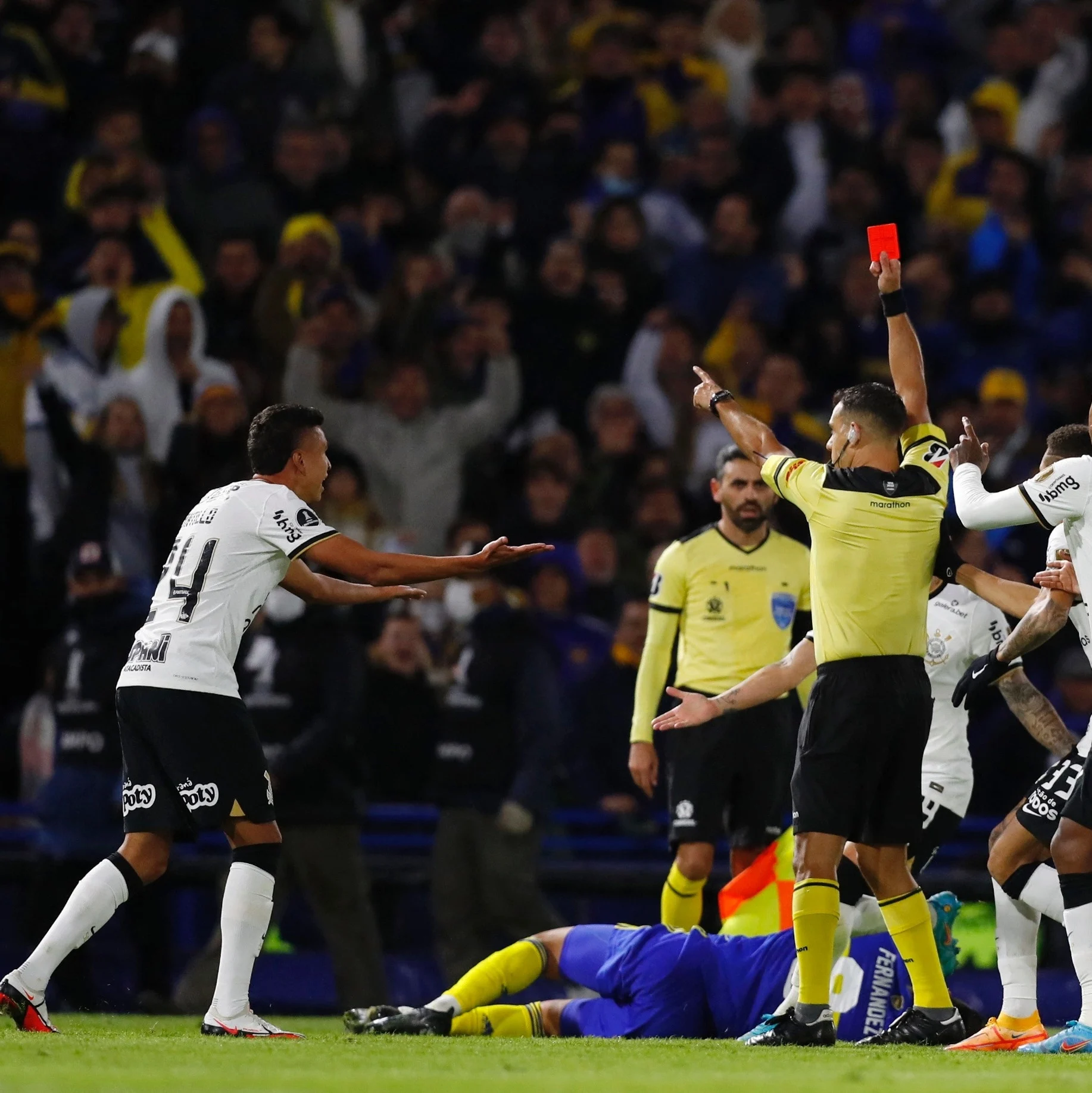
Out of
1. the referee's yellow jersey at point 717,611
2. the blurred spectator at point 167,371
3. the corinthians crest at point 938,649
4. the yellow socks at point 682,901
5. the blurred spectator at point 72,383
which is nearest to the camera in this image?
the corinthians crest at point 938,649

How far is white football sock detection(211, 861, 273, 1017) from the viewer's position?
743 centimetres

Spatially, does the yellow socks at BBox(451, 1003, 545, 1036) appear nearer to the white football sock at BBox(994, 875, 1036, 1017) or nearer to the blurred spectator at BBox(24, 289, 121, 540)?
the white football sock at BBox(994, 875, 1036, 1017)

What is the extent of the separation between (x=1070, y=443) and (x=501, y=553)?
2.24 meters

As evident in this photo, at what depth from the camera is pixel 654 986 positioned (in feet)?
26.0

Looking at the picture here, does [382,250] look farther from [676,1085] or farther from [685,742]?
[676,1085]

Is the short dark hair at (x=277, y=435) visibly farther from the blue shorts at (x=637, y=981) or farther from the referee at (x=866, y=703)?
the blue shorts at (x=637, y=981)

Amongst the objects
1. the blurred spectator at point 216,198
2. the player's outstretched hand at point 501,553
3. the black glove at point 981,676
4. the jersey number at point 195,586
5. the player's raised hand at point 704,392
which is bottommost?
the black glove at point 981,676

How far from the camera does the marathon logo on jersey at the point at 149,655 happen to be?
7645 mm

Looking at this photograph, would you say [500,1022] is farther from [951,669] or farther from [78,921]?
[951,669]

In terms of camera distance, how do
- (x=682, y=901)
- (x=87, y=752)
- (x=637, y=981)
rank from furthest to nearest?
1. (x=87, y=752)
2. (x=682, y=901)
3. (x=637, y=981)

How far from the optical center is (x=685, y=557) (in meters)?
10.1

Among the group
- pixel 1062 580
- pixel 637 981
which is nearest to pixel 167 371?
pixel 637 981

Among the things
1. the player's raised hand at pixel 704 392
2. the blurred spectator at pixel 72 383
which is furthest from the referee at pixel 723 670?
the blurred spectator at pixel 72 383

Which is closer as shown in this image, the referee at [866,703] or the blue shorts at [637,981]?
the referee at [866,703]
